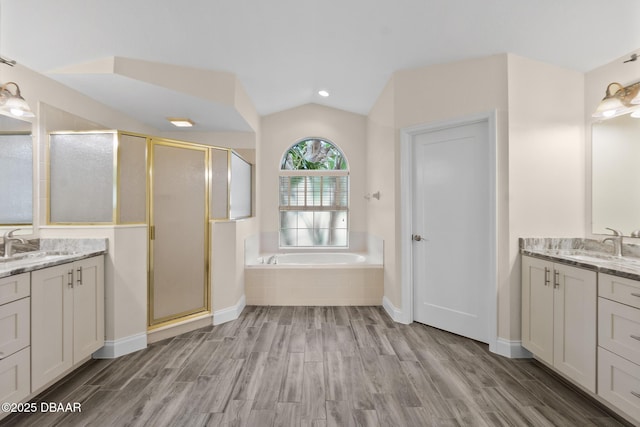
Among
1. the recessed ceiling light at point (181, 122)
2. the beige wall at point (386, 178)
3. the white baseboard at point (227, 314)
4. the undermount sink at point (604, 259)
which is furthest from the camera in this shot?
the recessed ceiling light at point (181, 122)

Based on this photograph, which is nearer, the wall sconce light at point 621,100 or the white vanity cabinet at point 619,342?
the white vanity cabinet at point 619,342

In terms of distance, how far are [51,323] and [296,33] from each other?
279 cm

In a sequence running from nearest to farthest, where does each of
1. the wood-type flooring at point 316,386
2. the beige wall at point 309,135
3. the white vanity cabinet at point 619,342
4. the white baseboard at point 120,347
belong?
the white vanity cabinet at point 619,342 → the wood-type flooring at point 316,386 → the white baseboard at point 120,347 → the beige wall at point 309,135

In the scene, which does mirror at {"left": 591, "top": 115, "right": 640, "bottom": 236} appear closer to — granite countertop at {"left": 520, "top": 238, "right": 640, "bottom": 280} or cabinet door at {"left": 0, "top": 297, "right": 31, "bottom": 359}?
granite countertop at {"left": 520, "top": 238, "right": 640, "bottom": 280}

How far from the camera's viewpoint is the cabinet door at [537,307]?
210cm

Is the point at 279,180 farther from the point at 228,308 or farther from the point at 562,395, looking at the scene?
the point at 562,395

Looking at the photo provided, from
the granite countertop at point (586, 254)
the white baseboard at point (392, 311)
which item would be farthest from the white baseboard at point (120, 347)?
the granite countertop at point (586, 254)

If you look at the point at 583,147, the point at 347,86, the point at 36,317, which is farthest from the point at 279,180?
the point at 583,147

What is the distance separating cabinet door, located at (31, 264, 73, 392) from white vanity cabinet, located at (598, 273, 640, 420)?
3.38 meters

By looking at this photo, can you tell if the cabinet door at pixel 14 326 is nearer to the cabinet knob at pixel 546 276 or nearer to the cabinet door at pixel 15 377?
the cabinet door at pixel 15 377

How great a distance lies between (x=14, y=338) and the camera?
1616mm

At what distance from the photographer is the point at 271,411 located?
1.70 meters

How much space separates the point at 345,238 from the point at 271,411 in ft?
10.7

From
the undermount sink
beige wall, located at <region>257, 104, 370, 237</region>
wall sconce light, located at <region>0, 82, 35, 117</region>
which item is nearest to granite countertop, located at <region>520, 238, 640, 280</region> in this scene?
the undermount sink
